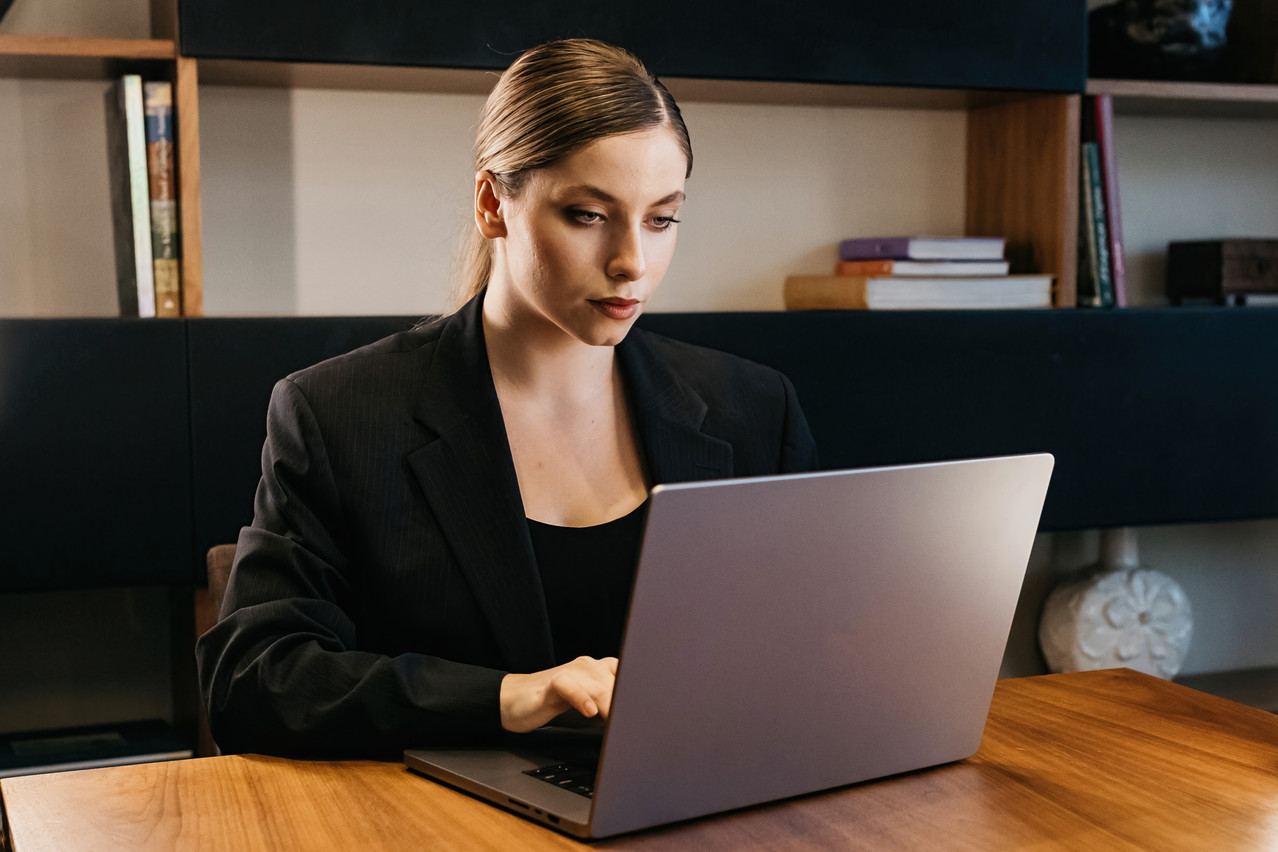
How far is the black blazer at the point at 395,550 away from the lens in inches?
40.6

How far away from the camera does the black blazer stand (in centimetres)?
103

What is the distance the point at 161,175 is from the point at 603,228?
101cm

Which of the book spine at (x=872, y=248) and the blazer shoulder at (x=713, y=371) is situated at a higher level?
the book spine at (x=872, y=248)

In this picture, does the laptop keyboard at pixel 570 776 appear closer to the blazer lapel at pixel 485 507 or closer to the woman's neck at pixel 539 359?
the blazer lapel at pixel 485 507

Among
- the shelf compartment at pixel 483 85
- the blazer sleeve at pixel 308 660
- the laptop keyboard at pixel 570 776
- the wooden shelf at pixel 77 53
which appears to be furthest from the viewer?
the shelf compartment at pixel 483 85

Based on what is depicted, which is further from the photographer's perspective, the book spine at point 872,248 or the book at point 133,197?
the book spine at point 872,248

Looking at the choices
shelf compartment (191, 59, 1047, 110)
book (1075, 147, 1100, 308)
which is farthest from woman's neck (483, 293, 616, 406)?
book (1075, 147, 1100, 308)

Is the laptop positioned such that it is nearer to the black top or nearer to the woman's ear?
the black top

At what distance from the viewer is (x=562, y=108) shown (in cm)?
125

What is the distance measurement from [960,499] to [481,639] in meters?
0.55

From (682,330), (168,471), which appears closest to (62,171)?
(168,471)

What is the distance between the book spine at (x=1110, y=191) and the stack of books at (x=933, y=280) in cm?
15

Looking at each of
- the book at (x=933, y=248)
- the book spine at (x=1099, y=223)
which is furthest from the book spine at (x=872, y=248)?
the book spine at (x=1099, y=223)

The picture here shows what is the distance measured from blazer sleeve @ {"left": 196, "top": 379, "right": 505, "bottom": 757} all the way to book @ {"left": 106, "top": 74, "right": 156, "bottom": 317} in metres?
0.80
